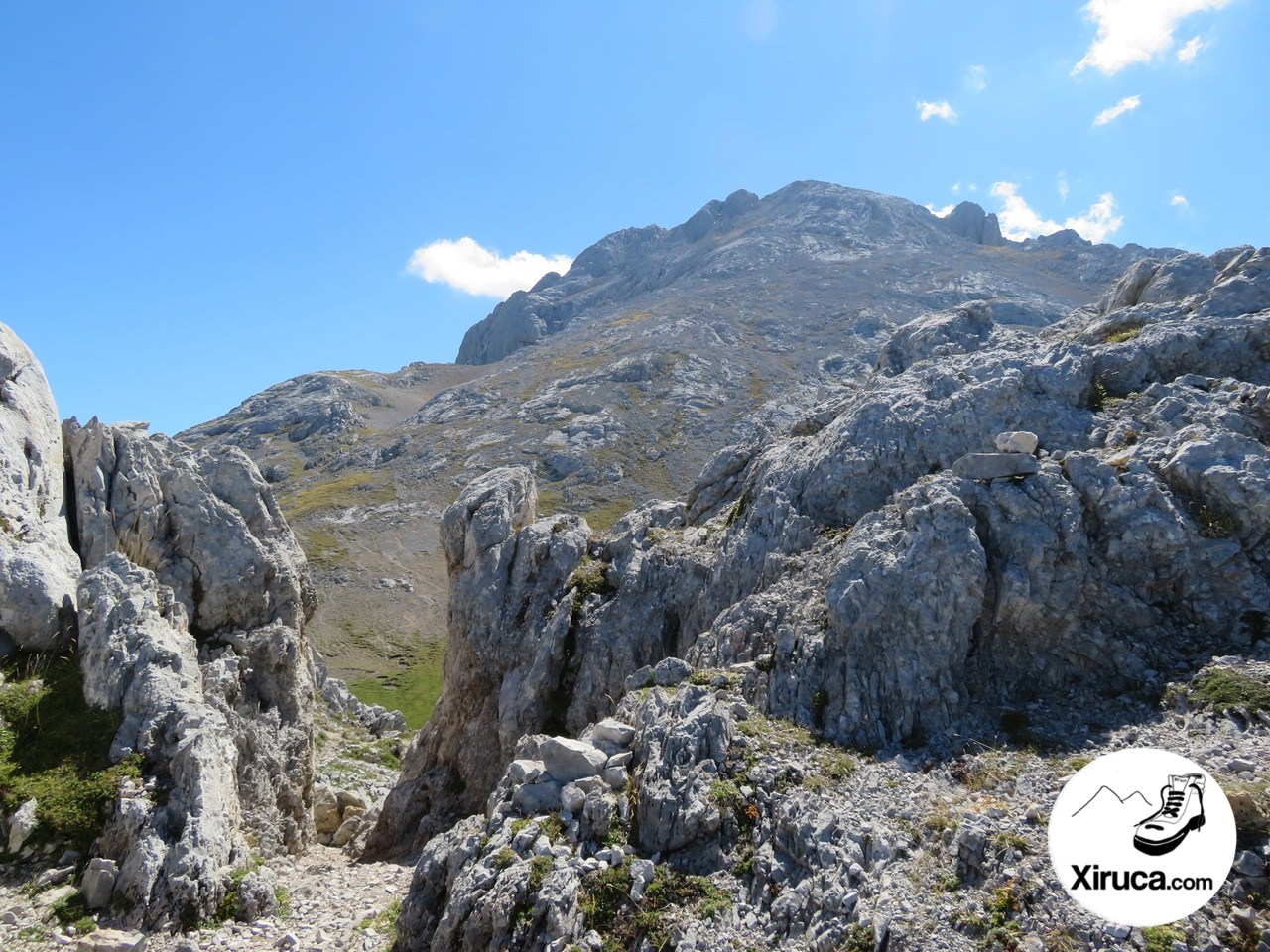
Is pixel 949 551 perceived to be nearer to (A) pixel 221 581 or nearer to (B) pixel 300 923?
(B) pixel 300 923

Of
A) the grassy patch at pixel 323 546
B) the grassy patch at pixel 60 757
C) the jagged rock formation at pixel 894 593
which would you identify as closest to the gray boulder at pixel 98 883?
the grassy patch at pixel 60 757

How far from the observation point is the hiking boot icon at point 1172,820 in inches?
440

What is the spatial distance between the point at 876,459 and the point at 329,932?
74.3 feet

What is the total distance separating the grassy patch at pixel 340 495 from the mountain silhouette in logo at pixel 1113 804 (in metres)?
137

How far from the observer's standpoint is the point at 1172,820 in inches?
448

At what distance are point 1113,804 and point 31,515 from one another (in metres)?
32.2

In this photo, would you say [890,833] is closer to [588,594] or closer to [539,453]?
[588,594]

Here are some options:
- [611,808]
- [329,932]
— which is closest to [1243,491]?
[611,808]

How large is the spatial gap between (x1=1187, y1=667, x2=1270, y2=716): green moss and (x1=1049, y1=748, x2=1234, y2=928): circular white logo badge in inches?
191

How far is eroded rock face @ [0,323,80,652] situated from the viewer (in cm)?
2186

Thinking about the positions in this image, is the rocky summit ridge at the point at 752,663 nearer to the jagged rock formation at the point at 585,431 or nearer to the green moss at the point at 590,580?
the green moss at the point at 590,580

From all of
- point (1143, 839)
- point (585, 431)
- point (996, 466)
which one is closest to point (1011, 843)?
point (1143, 839)

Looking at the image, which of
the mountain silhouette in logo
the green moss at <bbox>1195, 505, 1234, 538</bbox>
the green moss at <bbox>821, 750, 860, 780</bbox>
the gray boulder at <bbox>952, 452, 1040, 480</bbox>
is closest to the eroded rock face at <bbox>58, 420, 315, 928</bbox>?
the green moss at <bbox>821, 750, 860, 780</bbox>

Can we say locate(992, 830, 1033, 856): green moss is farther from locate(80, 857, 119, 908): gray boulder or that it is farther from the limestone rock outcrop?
the limestone rock outcrop
